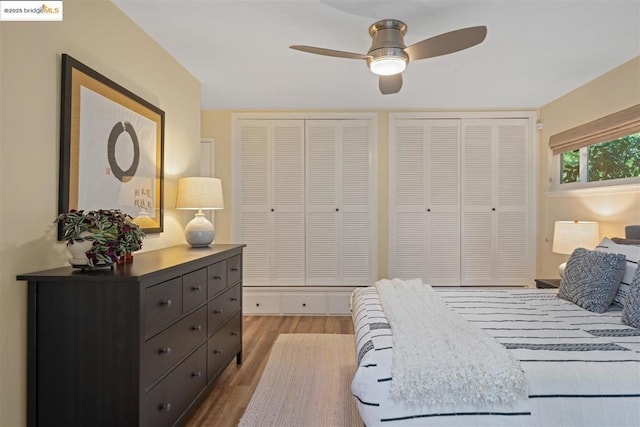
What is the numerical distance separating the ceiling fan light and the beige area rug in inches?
80.4

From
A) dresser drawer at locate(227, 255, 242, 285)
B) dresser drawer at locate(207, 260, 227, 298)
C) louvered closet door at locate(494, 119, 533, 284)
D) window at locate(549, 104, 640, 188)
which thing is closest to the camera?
dresser drawer at locate(207, 260, 227, 298)

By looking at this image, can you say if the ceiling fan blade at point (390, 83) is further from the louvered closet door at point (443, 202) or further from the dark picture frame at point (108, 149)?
the louvered closet door at point (443, 202)

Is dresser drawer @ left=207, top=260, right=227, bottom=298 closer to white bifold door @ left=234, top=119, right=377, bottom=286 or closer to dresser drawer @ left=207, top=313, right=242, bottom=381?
dresser drawer @ left=207, top=313, right=242, bottom=381

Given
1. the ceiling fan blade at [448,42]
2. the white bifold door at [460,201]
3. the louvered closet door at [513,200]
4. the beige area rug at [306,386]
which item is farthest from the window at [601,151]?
the beige area rug at [306,386]

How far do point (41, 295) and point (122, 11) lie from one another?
171 cm

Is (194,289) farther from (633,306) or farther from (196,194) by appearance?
(633,306)

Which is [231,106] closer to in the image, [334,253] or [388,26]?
[334,253]

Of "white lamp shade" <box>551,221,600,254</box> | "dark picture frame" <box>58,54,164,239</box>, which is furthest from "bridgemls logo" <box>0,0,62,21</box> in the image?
"white lamp shade" <box>551,221,600,254</box>

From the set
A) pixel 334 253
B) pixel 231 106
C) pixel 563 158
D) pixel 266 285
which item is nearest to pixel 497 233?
pixel 563 158

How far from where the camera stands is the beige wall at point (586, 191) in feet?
9.74

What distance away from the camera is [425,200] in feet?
14.4

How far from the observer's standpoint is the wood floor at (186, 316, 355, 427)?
2201 millimetres

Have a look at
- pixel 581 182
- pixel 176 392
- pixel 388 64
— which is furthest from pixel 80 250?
pixel 581 182

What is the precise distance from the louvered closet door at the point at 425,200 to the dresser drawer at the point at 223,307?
6.97 ft
